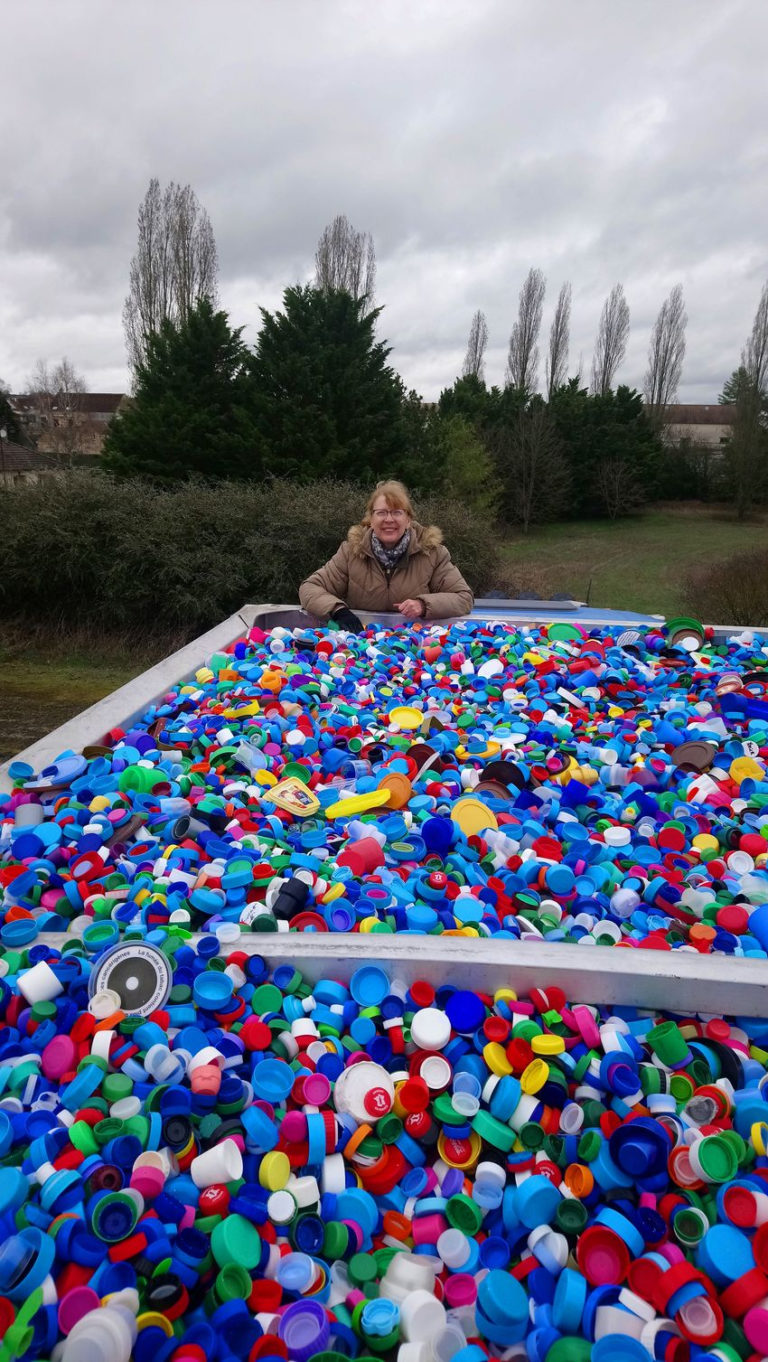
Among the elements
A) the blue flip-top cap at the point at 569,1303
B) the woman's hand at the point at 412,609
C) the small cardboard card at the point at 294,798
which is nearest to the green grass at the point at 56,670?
the woman's hand at the point at 412,609

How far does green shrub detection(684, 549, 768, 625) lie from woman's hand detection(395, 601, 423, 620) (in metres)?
4.42

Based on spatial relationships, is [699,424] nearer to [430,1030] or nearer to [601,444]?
[601,444]

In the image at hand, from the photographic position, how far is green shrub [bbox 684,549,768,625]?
7238 millimetres

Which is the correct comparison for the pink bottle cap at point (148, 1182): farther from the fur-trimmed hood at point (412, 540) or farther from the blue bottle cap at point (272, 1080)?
the fur-trimmed hood at point (412, 540)

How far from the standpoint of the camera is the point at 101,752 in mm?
2406

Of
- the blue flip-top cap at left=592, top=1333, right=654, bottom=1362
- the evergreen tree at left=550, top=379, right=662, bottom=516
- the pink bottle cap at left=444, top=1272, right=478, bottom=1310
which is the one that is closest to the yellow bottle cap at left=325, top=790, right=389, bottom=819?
the pink bottle cap at left=444, top=1272, right=478, bottom=1310

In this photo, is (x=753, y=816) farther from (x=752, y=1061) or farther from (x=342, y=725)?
(x=342, y=725)

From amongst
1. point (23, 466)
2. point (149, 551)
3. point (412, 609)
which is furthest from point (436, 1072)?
point (23, 466)

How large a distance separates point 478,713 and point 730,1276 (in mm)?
2108

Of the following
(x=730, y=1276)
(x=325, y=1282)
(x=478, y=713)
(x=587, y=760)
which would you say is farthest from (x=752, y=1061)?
(x=478, y=713)

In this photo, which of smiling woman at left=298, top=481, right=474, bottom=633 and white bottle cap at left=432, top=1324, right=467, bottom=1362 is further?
smiling woman at left=298, top=481, right=474, bottom=633

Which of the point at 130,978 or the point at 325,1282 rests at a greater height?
the point at 130,978

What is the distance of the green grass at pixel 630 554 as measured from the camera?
42.8 feet

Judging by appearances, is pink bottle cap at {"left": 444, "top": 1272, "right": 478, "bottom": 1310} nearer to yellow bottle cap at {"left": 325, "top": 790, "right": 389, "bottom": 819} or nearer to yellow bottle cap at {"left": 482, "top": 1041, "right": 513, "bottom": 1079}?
yellow bottle cap at {"left": 482, "top": 1041, "right": 513, "bottom": 1079}
